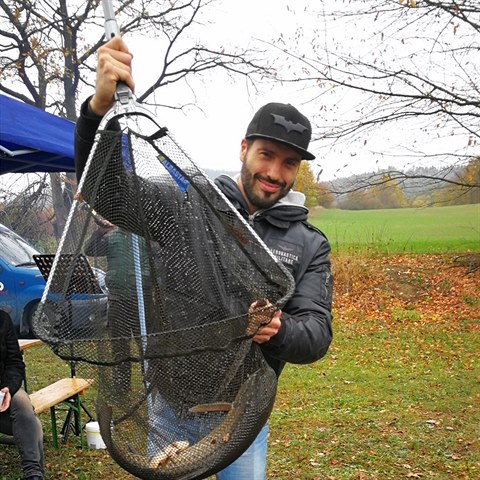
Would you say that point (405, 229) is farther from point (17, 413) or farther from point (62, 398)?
point (17, 413)

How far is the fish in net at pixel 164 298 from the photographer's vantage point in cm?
178

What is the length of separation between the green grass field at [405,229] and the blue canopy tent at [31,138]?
870 centimetres

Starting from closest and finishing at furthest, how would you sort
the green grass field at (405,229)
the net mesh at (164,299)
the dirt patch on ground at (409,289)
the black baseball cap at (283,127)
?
the net mesh at (164,299) < the black baseball cap at (283,127) < the dirt patch on ground at (409,289) < the green grass field at (405,229)

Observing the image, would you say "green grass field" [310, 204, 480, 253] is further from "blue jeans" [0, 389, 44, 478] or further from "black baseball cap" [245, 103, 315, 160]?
"black baseball cap" [245, 103, 315, 160]

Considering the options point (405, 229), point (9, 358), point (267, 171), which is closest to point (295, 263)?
point (267, 171)

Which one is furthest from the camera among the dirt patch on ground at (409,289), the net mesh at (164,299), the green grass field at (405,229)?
the green grass field at (405,229)

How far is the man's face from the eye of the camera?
2.13m

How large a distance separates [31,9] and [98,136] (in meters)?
13.7

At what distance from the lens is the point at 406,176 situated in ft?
43.1

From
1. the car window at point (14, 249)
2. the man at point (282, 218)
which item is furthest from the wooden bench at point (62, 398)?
the car window at point (14, 249)

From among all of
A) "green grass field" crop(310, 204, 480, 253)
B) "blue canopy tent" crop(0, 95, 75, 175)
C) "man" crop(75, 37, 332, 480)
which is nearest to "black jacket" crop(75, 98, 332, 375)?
"man" crop(75, 37, 332, 480)

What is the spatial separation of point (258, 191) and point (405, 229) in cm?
1424

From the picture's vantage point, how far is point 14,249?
979 centimetres

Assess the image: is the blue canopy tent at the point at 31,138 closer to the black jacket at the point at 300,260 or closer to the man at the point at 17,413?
the man at the point at 17,413
